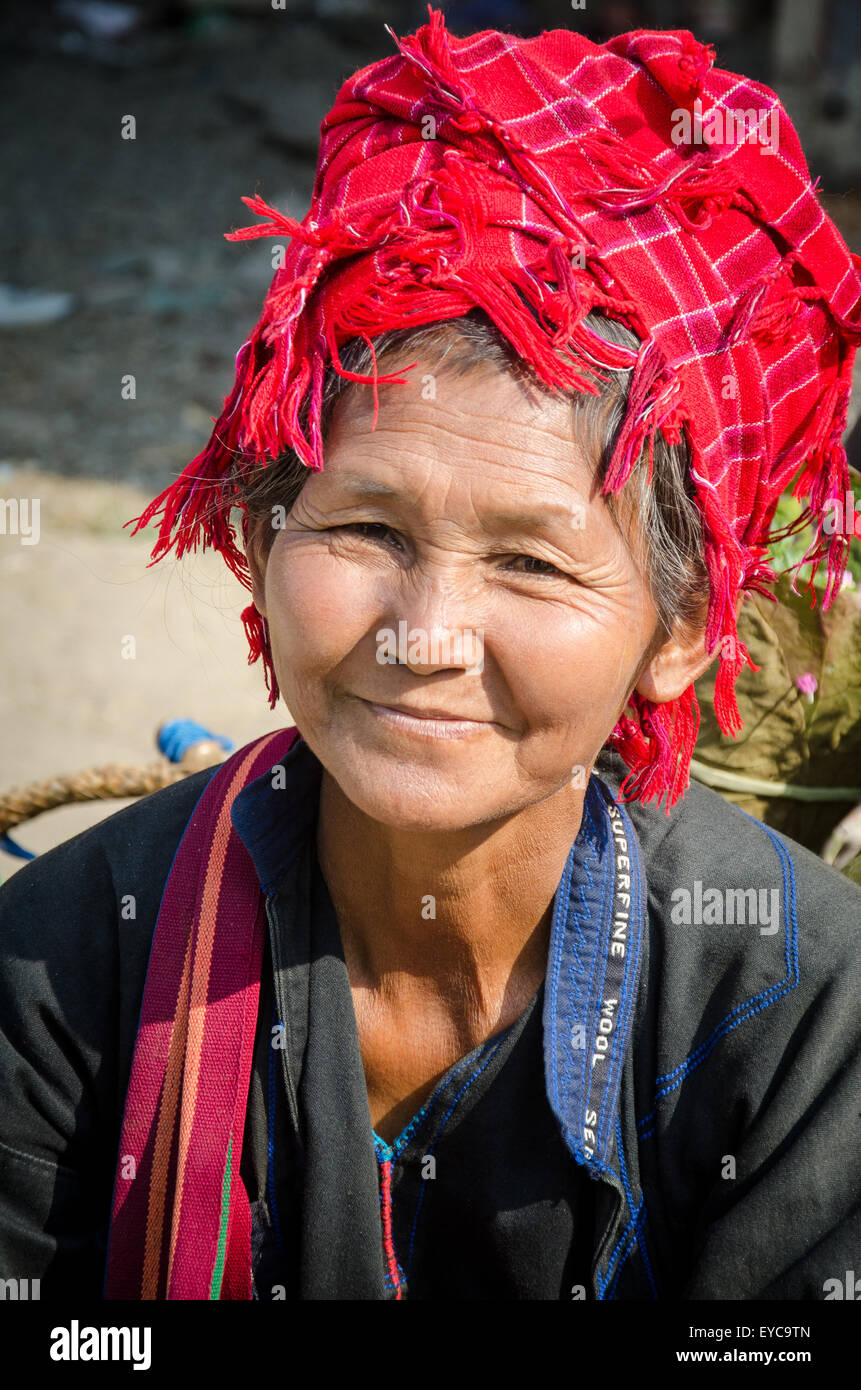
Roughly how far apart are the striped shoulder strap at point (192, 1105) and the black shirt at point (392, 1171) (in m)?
0.06

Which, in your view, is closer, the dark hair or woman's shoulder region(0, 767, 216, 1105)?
the dark hair

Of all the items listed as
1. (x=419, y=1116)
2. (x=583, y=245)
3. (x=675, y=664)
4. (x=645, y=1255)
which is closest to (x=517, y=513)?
(x=583, y=245)

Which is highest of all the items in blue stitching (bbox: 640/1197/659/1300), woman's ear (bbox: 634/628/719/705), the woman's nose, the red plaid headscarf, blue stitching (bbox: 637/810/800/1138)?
the red plaid headscarf

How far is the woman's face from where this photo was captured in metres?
1.43

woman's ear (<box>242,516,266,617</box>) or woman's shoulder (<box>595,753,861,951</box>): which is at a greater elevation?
woman's ear (<box>242,516,266,617</box>)

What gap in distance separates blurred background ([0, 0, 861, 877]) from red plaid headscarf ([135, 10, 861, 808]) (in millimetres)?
286

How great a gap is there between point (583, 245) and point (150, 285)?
7.15 metres

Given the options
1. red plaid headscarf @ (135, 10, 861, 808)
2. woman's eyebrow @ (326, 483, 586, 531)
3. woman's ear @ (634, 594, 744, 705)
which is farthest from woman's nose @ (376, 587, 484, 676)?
woman's ear @ (634, 594, 744, 705)

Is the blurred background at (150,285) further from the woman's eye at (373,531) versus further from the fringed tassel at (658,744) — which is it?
the fringed tassel at (658,744)

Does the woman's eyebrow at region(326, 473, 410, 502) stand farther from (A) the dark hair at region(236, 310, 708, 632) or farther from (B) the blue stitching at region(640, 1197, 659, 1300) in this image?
(B) the blue stitching at region(640, 1197, 659, 1300)

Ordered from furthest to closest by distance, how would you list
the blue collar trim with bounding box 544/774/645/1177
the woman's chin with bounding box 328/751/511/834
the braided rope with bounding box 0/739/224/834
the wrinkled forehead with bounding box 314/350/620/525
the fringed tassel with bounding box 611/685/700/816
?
the braided rope with bounding box 0/739/224/834 → the fringed tassel with bounding box 611/685/700/816 → the blue collar trim with bounding box 544/774/645/1177 → the woman's chin with bounding box 328/751/511/834 → the wrinkled forehead with bounding box 314/350/620/525

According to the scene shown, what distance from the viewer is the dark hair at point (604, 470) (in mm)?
1438

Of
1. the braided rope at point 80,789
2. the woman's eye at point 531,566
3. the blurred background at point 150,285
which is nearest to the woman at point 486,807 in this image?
the woman's eye at point 531,566
